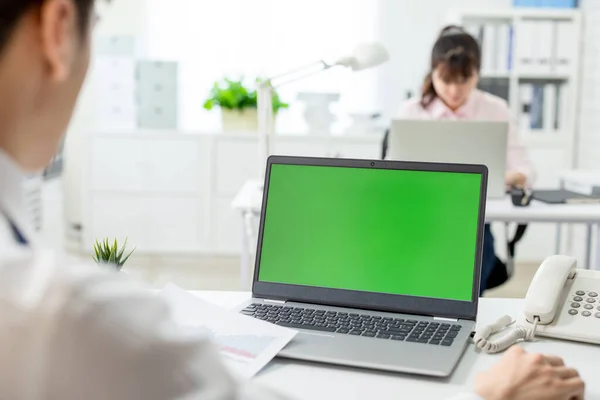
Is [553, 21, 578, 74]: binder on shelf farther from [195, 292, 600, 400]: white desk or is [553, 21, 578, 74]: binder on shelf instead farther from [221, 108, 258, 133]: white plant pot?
[195, 292, 600, 400]: white desk

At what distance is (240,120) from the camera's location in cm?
492

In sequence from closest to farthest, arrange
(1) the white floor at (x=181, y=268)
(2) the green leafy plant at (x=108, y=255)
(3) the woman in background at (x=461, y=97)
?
(2) the green leafy plant at (x=108, y=255), (3) the woman in background at (x=461, y=97), (1) the white floor at (x=181, y=268)

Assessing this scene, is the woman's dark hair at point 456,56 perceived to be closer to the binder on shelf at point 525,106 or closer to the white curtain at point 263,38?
the binder on shelf at point 525,106

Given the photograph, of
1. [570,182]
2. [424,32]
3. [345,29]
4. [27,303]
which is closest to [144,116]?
[345,29]

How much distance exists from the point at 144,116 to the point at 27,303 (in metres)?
4.63

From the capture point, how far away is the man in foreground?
0.52 metres

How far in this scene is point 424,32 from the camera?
525cm

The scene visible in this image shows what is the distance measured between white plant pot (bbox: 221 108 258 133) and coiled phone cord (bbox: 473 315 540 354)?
3695mm

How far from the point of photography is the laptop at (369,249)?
1.32 m

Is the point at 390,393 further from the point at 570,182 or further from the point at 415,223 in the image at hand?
the point at 570,182

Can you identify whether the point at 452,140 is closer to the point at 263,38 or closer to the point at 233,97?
the point at 233,97

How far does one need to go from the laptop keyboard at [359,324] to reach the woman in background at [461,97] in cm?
194

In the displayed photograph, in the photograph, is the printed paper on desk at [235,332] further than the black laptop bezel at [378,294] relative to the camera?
No

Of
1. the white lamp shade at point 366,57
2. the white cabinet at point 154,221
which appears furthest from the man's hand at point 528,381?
the white cabinet at point 154,221
